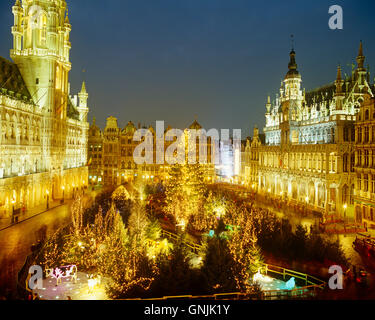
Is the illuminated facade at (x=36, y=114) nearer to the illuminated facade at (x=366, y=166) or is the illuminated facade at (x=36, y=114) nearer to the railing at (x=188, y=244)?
the railing at (x=188, y=244)

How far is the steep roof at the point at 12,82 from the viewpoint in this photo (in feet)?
133

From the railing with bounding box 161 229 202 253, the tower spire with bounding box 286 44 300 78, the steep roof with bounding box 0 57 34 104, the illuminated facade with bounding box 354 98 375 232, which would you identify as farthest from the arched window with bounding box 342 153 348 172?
the steep roof with bounding box 0 57 34 104

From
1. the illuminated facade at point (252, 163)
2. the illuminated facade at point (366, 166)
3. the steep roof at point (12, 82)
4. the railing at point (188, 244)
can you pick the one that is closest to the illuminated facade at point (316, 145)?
the illuminated facade at point (366, 166)

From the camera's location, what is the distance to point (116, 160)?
2936 inches

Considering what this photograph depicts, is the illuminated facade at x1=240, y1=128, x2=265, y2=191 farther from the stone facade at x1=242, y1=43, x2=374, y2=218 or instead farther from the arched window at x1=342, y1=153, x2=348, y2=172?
the arched window at x1=342, y1=153, x2=348, y2=172

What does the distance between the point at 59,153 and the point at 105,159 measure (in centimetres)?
2299

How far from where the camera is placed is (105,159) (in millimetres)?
74875

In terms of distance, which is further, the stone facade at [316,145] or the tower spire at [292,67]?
the tower spire at [292,67]

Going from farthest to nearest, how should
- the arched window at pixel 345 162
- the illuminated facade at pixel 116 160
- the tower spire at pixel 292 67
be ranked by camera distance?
the illuminated facade at pixel 116 160
the tower spire at pixel 292 67
the arched window at pixel 345 162

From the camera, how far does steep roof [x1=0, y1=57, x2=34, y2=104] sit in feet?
133

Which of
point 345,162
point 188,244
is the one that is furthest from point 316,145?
point 188,244

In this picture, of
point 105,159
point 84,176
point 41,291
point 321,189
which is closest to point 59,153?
point 84,176

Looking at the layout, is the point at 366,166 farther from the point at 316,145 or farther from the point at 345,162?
the point at 316,145
